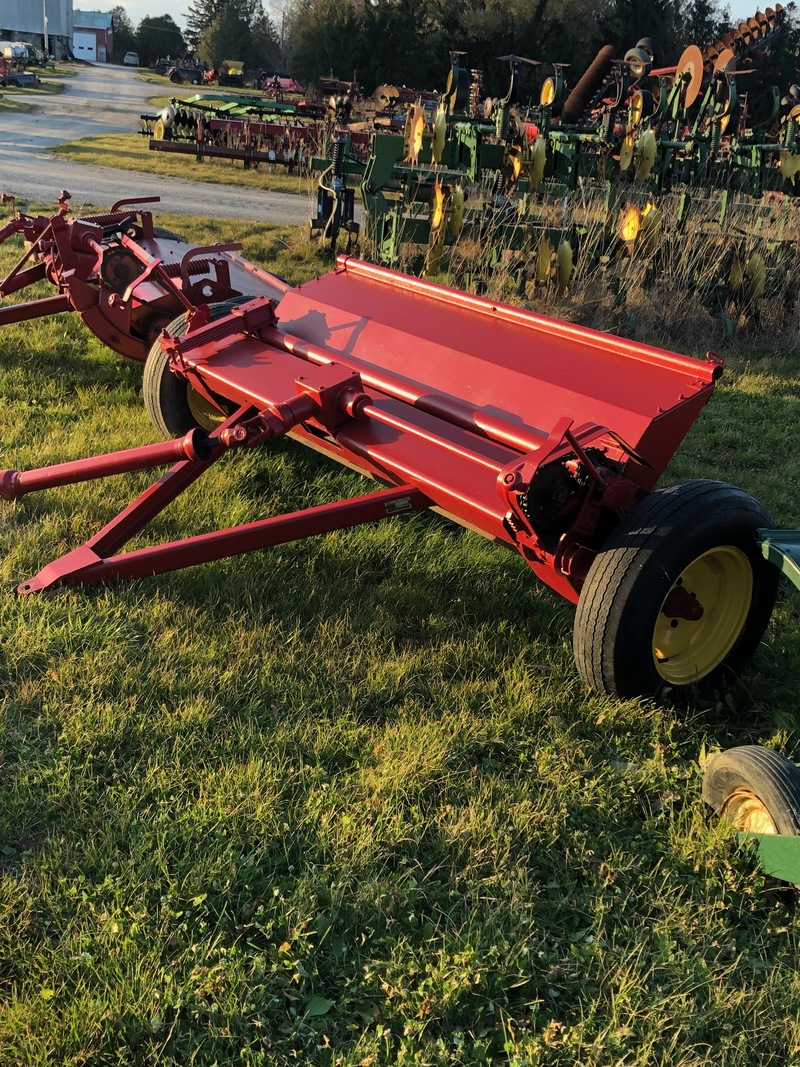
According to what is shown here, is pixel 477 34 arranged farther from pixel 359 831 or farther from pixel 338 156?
pixel 359 831

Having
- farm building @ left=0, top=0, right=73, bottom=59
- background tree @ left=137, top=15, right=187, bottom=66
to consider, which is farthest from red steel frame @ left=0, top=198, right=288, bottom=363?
farm building @ left=0, top=0, right=73, bottom=59

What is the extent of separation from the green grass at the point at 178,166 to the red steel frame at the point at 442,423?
38.0 ft

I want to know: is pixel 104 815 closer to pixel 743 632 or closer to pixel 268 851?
pixel 268 851

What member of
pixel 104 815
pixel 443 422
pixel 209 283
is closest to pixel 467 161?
pixel 209 283

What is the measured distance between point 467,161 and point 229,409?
690 centimetres

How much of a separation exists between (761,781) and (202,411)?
123 inches

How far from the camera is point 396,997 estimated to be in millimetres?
1840

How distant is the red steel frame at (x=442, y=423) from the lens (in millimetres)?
2602

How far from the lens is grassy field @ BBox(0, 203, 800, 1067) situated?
70.7 inches

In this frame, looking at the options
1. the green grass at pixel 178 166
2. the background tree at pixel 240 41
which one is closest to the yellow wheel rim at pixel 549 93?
the green grass at pixel 178 166

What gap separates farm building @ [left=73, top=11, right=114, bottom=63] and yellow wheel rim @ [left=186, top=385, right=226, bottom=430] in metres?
96.4

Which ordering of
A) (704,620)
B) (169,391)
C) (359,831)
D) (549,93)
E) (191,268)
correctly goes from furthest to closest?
(549,93) → (191,268) → (169,391) → (704,620) → (359,831)

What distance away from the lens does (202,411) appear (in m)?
4.30

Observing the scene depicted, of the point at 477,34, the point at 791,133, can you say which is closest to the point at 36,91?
the point at 477,34
